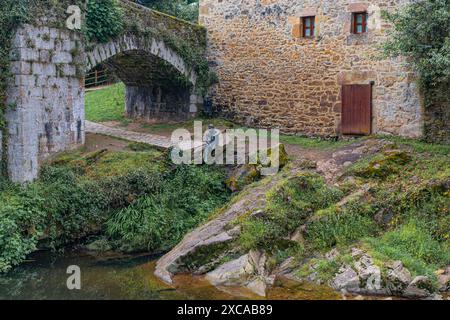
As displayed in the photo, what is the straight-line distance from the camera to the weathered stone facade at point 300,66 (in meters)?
15.1

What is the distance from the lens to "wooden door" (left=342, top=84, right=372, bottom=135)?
15.5m

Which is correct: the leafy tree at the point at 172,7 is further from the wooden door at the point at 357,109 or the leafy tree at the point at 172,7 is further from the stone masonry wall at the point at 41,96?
the stone masonry wall at the point at 41,96

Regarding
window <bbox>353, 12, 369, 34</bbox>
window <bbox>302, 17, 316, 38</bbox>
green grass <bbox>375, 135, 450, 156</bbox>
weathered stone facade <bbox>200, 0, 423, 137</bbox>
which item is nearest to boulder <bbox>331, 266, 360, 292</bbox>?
green grass <bbox>375, 135, 450, 156</bbox>

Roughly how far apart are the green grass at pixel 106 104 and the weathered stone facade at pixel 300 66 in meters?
3.75

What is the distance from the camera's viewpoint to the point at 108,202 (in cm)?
1247

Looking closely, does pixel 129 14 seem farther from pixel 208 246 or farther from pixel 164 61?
pixel 208 246

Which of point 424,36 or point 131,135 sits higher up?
point 424,36

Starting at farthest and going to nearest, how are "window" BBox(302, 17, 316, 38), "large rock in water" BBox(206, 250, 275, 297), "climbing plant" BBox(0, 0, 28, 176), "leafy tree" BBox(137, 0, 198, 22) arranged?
"leafy tree" BBox(137, 0, 198, 22), "window" BBox(302, 17, 316, 38), "climbing plant" BBox(0, 0, 28, 176), "large rock in water" BBox(206, 250, 275, 297)

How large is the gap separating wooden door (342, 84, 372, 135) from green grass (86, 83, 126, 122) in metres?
7.25

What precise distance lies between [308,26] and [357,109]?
8.78ft

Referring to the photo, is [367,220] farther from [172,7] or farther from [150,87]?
[172,7]

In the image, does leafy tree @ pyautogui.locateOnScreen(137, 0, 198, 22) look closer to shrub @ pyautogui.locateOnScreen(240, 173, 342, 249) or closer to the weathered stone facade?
the weathered stone facade

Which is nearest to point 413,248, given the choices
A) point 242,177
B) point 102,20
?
point 242,177
